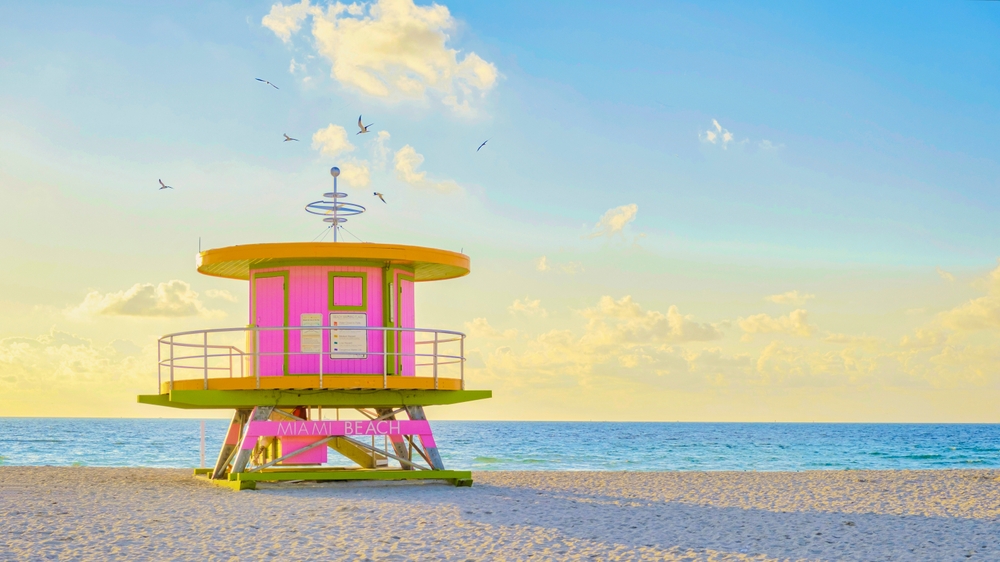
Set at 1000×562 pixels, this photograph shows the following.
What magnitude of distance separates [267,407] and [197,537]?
17.9 feet

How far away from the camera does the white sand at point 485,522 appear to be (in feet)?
37.8

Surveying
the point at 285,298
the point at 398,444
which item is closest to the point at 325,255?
the point at 285,298

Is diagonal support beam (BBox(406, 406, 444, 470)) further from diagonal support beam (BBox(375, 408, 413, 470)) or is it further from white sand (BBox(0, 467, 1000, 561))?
diagonal support beam (BBox(375, 408, 413, 470))

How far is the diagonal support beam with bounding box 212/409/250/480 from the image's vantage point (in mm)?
19594

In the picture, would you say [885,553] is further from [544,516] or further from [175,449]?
[175,449]

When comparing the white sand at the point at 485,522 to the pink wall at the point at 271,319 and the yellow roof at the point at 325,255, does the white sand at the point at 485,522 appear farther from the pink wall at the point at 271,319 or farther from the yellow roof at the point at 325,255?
the yellow roof at the point at 325,255

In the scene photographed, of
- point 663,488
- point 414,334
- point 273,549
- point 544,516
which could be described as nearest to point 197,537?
Answer: point 273,549

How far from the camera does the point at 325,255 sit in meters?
17.4

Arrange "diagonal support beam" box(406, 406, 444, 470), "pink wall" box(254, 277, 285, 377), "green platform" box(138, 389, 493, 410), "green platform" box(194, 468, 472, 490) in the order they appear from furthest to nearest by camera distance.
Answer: "diagonal support beam" box(406, 406, 444, 470) < "pink wall" box(254, 277, 285, 377) < "green platform" box(138, 389, 493, 410) < "green platform" box(194, 468, 472, 490)

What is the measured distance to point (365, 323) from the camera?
17.8 metres

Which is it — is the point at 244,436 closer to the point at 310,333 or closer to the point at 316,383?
the point at 316,383

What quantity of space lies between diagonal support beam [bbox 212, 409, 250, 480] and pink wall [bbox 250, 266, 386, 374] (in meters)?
2.82

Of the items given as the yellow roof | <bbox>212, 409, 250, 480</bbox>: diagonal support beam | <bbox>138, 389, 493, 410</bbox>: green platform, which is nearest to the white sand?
<bbox>212, 409, 250, 480</bbox>: diagonal support beam

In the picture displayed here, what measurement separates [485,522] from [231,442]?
7958 mm
